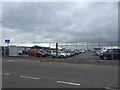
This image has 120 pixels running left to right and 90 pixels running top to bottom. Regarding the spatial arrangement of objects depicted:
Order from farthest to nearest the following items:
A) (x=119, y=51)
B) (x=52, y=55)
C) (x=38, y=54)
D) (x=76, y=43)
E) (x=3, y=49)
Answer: (x=3, y=49) < (x=38, y=54) < (x=52, y=55) < (x=76, y=43) < (x=119, y=51)

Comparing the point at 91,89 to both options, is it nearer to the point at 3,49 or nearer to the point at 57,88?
the point at 57,88

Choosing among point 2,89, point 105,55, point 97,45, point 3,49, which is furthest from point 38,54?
point 2,89

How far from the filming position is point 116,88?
6277 millimetres

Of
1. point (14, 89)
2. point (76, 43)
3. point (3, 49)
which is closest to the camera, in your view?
point (14, 89)

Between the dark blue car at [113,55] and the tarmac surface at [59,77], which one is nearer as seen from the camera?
the tarmac surface at [59,77]

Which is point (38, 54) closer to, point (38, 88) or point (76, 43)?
point (76, 43)

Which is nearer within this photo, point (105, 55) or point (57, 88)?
point (57, 88)

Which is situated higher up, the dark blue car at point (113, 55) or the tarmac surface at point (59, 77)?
the dark blue car at point (113, 55)

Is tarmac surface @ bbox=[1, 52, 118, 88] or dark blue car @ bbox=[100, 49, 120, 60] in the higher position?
dark blue car @ bbox=[100, 49, 120, 60]

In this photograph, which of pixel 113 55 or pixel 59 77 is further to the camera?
pixel 113 55

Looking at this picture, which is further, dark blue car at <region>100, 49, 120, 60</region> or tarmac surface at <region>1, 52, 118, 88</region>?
dark blue car at <region>100, 49, 120, 60</region>

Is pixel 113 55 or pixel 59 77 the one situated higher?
pixel 113 55

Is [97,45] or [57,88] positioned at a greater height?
[97,45]

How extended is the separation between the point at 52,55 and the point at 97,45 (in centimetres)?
897
